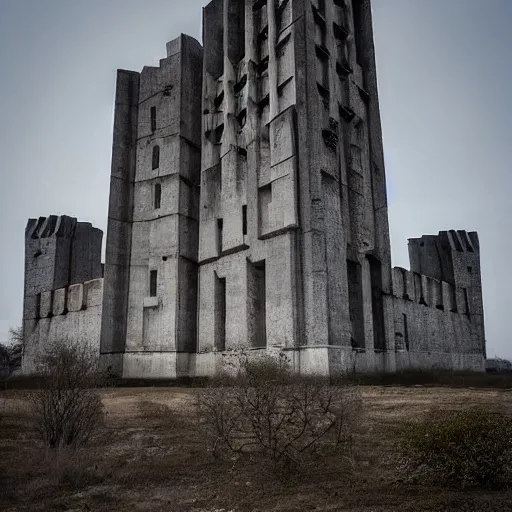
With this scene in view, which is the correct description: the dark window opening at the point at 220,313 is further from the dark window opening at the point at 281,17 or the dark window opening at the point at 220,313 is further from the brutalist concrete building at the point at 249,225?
the dark window opening at the point at 281,17

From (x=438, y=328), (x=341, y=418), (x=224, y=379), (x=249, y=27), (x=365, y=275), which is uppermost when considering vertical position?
(x=249, y=27)

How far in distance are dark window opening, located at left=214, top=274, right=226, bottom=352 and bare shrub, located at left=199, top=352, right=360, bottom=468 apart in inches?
490

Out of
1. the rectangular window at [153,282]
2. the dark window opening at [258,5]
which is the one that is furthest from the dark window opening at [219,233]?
the dark window opening at [258,5]

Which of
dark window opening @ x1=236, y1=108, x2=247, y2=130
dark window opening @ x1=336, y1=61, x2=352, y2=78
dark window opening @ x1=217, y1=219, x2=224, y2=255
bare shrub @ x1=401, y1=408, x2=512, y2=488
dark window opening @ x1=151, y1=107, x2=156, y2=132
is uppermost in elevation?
dark window opening @ x1=336, y1=61, x2=352, y2=78

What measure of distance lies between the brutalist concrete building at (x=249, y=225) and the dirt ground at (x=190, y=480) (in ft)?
29.2

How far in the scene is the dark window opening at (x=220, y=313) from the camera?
20266mm

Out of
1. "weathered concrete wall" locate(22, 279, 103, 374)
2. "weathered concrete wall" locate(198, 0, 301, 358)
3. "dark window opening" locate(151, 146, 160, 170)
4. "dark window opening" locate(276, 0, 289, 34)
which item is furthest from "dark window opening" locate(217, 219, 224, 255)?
"dark window opening" locate(276, 0, 289, 34)

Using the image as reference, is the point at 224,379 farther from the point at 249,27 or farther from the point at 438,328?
the point at 438,328

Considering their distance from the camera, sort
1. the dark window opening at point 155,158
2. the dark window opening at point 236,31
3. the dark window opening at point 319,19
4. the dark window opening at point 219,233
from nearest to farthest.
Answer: the dark window opening at point 319,19 → the dark window opening at point 219,233 → the dark window opening at point 236,31 → the dark window opening at point 155,158

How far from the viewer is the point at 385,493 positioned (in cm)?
547

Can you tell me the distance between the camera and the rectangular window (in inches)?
894

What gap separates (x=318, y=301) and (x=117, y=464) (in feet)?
34.6

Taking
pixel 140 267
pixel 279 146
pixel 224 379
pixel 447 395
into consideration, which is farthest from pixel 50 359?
pixel 140 267

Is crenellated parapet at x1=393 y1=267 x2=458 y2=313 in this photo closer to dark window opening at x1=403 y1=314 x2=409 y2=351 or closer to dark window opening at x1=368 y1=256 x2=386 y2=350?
dark window opening at x1=403 y1=314 x2=409 y2=351
